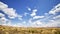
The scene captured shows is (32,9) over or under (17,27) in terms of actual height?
over

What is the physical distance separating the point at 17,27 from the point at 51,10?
3.03 feet

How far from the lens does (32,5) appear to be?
3150 millimetres

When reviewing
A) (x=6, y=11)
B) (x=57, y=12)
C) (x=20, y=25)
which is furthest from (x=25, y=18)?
(x=57, y=12)

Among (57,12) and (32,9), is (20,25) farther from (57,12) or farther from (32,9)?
(57,12)

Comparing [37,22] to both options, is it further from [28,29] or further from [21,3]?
[21,3]

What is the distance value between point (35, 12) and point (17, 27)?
0.57 metres

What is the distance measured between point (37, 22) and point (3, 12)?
88 centimetres

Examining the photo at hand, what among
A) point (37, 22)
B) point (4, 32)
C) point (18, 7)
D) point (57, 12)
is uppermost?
point (18, 7)

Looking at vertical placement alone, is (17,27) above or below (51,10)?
below

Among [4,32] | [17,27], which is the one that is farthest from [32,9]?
[4,32]

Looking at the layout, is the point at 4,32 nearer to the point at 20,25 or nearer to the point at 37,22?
the point at 20,25

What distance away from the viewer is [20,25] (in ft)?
10.2

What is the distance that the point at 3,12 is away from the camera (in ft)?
10.4

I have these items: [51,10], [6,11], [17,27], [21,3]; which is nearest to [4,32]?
[17,27]
